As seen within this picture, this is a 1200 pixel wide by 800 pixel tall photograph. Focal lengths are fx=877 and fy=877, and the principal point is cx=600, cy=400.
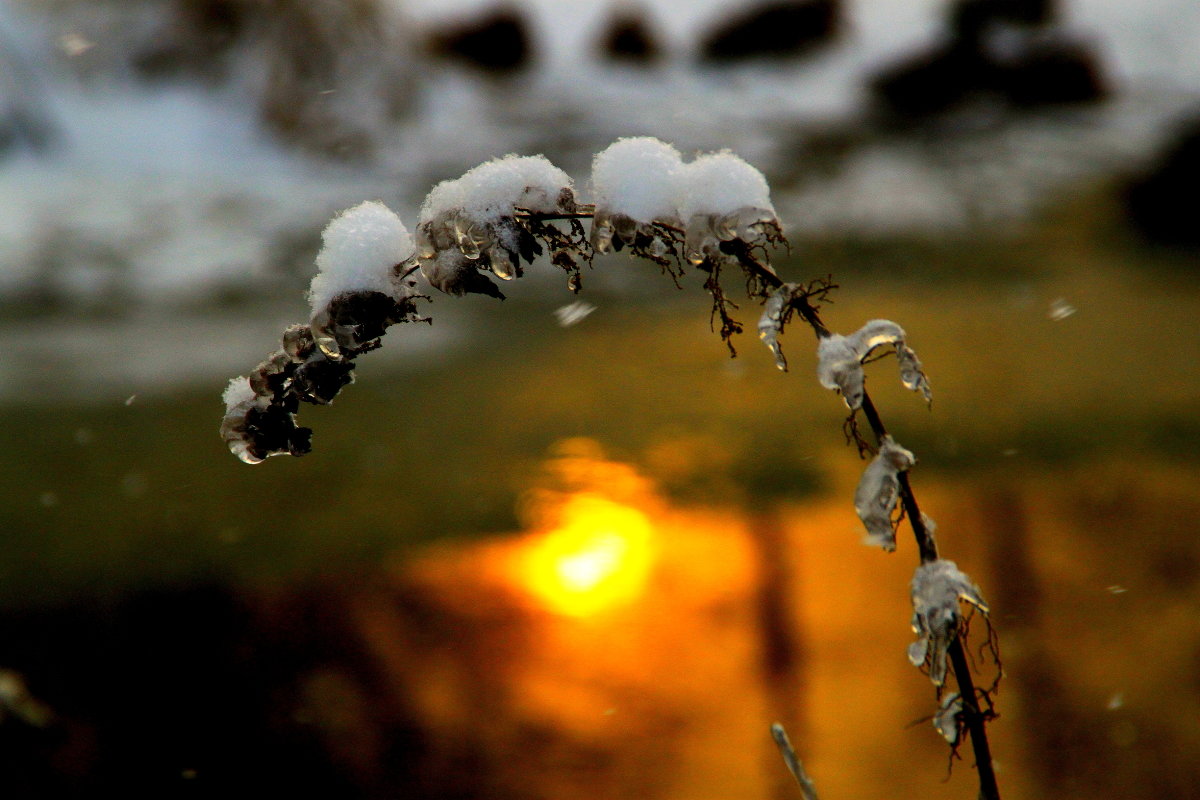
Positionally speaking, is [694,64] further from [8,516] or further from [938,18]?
[8,516]

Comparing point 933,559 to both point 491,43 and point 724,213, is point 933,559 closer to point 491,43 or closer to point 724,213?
point 724,213

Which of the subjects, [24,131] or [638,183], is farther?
[24,131]

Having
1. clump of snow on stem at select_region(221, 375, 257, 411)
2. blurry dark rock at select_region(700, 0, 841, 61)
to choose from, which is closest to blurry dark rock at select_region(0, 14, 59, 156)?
blurry dark rock at select_region(700, 0, 841, 61)

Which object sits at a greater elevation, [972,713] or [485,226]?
[485,226]

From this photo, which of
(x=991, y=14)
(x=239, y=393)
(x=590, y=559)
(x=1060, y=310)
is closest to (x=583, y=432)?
(x=590, y=559)

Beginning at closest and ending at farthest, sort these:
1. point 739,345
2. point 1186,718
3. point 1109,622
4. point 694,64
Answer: point 1186,718 < point 1109,622 < point 739,345 < point 694,64

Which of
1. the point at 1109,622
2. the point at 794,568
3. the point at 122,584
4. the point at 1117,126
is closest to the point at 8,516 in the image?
the point at 122,584
